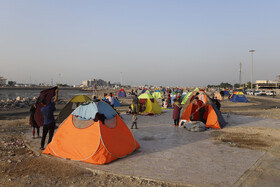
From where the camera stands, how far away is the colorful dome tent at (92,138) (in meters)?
6.34

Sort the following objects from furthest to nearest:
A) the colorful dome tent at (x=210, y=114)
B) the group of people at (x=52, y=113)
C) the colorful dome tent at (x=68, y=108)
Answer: the colorful dome tent at (x=68, y=108)
the colorful dome tent at (x=210, y=114)
the group of people at (x=52, y=113)

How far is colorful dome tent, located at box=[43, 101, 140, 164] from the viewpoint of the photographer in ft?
20.8

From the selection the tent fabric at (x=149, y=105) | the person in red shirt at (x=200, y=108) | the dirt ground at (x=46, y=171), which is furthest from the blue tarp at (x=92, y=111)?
the tent fabric at (x=149, y=105)

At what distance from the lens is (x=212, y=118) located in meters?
12.0

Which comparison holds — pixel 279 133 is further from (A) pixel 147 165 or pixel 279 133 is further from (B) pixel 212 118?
(A) pixel 147 165

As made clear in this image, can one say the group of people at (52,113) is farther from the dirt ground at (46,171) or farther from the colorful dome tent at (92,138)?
the dirt ground at (46,171)

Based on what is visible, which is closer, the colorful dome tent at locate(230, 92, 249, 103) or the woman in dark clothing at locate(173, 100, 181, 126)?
the woman in dark clothing at locate(173, 100, 181, 126)

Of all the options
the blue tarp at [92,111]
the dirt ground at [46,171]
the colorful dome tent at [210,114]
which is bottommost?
the dirt ground at [46,171]

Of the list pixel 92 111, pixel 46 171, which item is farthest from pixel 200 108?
pixel 46 171

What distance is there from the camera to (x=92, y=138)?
6527 mm

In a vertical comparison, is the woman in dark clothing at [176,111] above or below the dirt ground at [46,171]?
above

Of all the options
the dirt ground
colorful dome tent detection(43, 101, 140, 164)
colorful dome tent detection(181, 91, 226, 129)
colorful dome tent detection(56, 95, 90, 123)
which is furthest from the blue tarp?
colorful dome tent detection(181, 91, 226, 129)

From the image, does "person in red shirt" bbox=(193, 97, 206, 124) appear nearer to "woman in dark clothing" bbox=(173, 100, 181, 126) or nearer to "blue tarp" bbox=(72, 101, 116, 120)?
"woman in dark clothing" bbox=(173, 100, 181, 126)

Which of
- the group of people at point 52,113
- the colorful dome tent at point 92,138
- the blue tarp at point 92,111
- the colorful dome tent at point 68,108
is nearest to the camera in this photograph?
the colorful dome tent at point 92,138
